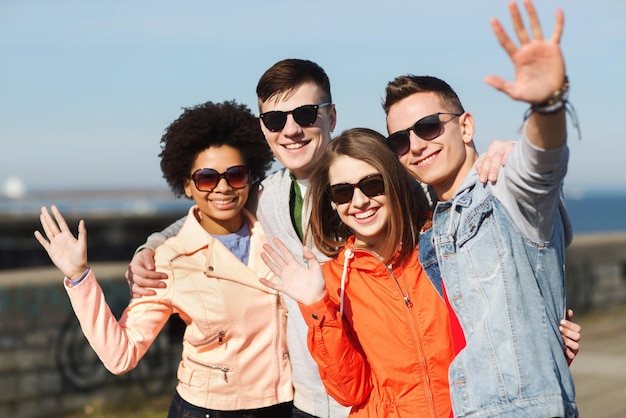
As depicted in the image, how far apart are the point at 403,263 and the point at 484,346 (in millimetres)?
640

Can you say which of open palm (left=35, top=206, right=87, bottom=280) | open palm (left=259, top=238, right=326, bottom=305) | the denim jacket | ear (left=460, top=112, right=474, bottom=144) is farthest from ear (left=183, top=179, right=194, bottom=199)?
the denim jacket

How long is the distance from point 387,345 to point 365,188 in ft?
2.14

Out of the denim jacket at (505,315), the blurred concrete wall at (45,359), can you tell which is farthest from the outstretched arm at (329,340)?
the blurred concrete wall at (45,359)

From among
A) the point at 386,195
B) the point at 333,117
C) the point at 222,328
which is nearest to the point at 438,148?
the point at 386,195

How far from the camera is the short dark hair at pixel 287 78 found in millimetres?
3914

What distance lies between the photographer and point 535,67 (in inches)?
97.0

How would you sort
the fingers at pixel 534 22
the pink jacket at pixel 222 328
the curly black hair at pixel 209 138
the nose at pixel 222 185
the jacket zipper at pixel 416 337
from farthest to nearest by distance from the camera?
1. the curly black hair at pixel 209 138
2. the nose at pixel 222 185
3. the pink jacket at pixel 222 328
4. the jacket zipper at pixel 416 337
5. the fingers at pixel 534 22

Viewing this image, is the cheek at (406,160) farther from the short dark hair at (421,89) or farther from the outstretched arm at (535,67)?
the outstretched arm at (535,67)

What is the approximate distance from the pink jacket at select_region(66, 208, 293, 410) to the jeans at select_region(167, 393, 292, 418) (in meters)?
0.03

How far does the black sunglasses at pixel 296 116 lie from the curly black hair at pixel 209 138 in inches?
13.0

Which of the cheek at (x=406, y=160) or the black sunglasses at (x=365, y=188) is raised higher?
the cheek at (x=406, y=160)

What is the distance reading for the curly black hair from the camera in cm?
413

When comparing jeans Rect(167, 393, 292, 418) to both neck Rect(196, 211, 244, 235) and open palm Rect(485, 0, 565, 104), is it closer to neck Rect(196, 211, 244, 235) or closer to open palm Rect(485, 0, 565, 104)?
neck Rect(196, 211, 244, 235)

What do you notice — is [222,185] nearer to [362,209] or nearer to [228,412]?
[362,209]
